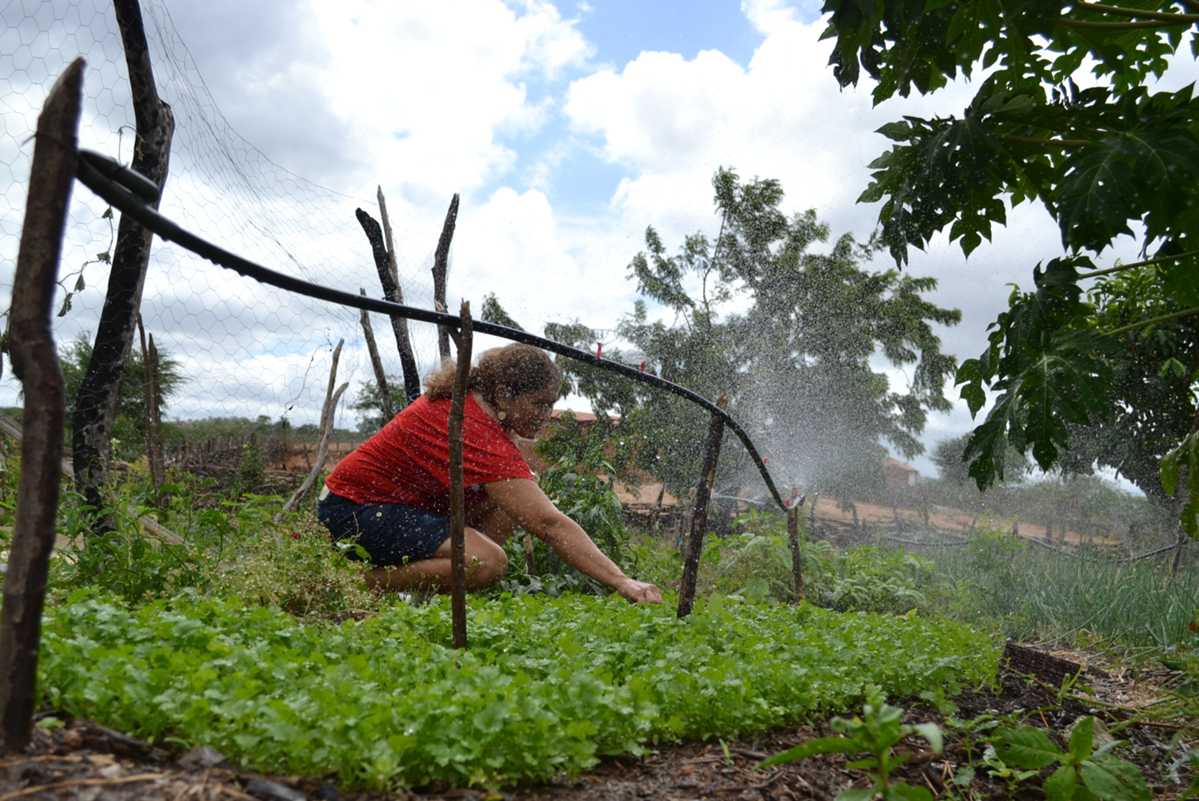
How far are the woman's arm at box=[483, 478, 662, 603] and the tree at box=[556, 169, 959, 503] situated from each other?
1140 centimetres

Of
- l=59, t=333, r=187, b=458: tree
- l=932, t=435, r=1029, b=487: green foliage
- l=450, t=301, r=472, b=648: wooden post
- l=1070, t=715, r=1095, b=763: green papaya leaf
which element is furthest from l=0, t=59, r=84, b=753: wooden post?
l=932, t=435, r=1029, b=487: green foliage

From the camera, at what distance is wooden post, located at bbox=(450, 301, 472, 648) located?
8.55 ft

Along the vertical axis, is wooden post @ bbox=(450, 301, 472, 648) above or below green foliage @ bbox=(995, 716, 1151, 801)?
above

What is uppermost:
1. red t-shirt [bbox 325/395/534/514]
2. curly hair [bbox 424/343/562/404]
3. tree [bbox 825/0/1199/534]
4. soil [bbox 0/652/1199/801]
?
tree [bbox 825/0/1199/534]

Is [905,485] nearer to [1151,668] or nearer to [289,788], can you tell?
[1151,668]

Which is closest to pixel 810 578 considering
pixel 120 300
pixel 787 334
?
pixel 120 300

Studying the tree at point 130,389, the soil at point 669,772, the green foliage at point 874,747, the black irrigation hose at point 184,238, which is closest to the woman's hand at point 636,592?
the soil at point 669,772

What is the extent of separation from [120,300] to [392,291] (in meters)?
2.56

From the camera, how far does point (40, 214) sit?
1.66 metres

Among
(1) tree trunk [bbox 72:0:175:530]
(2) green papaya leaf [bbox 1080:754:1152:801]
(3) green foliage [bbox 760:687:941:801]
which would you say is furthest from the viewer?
(1) tree trunk [bbox 72:0:175:530]

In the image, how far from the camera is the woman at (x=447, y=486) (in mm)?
3924

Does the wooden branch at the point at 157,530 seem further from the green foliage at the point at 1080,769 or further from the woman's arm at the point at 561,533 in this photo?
the green foliage at the point at 1080,769

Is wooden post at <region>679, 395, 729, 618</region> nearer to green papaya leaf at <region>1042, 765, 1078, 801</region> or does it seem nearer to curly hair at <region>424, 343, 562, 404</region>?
curly hair at <region>424, 343, 562, 404</region>

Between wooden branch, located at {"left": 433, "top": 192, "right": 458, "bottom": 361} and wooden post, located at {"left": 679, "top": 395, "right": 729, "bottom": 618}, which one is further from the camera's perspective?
wooden branch, located at {"left": 433, "top": 192, "right": 458, "bottom": 361}
